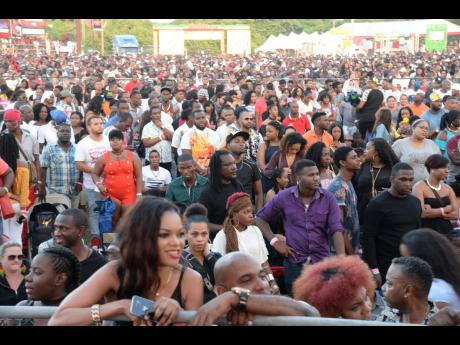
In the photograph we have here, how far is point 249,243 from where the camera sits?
6484 millimetres

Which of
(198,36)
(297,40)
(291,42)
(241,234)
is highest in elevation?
(198,36)

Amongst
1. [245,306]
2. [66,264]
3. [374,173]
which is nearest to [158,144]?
[374,173]

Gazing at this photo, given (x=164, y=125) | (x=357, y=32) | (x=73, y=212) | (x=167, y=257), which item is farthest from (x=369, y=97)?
(x=357, y=32)

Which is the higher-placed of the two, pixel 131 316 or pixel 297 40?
pixel 297 40

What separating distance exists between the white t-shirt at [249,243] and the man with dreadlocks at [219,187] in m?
0.83

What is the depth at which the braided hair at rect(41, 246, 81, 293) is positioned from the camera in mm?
4352

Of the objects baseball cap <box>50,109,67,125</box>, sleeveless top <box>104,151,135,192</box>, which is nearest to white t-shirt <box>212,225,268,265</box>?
sleeveless top <box>104,151,135,192</box>

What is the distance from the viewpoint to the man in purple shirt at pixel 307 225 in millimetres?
6668

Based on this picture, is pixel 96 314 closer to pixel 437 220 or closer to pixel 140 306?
pixel 140 306

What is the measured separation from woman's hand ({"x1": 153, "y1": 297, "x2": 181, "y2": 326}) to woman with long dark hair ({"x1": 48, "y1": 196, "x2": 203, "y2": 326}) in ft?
0.63

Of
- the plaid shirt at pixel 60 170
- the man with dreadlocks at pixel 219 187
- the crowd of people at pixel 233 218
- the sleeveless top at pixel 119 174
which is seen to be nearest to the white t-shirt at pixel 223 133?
the crowd of people at pixel 233 218

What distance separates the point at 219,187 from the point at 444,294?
3.44 meters

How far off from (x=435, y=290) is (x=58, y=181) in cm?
640

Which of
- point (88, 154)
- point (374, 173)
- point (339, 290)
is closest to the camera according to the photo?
point (339, 290)
